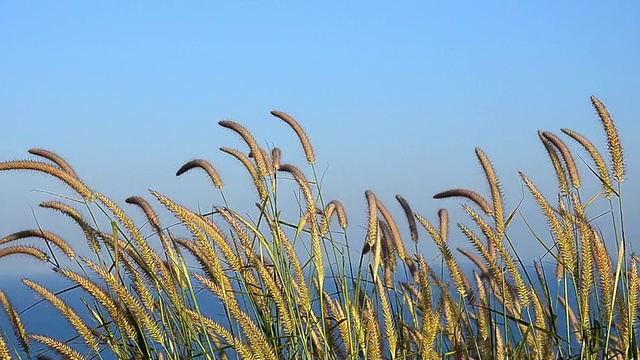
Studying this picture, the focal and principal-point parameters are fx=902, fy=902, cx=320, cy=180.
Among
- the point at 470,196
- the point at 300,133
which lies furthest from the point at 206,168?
the point at 470,196

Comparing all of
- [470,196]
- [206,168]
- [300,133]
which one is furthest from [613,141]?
[206,168]

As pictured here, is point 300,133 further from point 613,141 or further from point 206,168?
point 613,141

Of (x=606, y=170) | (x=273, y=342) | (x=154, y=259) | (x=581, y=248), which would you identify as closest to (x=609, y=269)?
(x=581, y=248)

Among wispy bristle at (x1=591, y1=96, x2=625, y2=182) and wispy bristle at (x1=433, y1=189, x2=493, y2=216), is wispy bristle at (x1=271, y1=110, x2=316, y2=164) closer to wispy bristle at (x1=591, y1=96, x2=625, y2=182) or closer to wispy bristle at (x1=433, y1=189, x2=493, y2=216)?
wispy bristle at (x1=433, y1=189, x2=493, y2=216)

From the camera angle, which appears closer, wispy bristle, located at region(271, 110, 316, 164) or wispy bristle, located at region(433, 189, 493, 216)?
wispy bristle, located at region(433, 189, 493, 216)

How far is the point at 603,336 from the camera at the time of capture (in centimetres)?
330

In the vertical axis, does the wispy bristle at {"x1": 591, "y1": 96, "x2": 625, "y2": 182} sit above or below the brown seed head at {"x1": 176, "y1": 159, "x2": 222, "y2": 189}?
below

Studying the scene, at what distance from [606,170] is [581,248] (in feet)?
1.16

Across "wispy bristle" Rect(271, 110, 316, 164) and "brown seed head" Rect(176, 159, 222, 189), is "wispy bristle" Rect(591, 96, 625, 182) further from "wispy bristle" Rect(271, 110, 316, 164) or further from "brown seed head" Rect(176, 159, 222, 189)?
"brown seed head" Rect(176, 159, 222, 189)

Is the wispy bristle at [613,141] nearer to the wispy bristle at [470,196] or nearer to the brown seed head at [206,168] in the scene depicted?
the wispy bristle at [470,196]

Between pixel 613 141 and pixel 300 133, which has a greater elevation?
pixel 300 133

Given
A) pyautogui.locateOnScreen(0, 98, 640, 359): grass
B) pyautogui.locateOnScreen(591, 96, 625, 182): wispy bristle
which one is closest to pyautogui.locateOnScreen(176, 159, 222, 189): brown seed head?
pyautogui.locateOnScreen(0, 98, 640, 359): grass

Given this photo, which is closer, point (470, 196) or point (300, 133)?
point (470, 196)

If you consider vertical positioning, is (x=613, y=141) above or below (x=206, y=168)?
below
